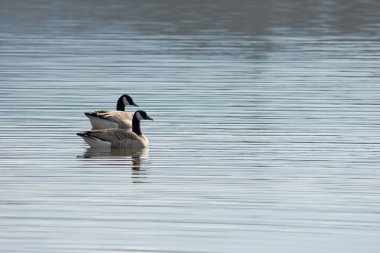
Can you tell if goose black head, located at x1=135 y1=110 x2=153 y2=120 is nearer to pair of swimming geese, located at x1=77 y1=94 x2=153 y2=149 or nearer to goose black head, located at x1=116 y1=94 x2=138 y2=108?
pair of swimming geese, located at x1=77 y1=94 x2=153 y2=149

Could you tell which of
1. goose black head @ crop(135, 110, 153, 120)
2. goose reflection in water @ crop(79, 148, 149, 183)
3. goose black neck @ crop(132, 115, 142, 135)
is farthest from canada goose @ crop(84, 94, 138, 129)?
goose reflection in water @ crop(79, 148, 149, 183)

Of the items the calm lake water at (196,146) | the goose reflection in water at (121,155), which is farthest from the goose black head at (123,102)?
the goose reflection in water at (121,155)

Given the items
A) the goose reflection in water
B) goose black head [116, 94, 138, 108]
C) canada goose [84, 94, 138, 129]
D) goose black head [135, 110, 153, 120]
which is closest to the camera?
the goose reflection in water

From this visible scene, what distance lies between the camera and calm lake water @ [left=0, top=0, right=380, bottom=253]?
56.0 feet

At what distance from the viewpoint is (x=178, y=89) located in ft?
115

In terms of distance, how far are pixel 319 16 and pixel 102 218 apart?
52448mm

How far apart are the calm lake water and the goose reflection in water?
0.23ft

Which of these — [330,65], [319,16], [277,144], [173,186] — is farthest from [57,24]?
[173,186]

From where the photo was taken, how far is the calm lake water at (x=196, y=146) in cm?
1706

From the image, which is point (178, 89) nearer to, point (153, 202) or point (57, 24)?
point (153, 202)

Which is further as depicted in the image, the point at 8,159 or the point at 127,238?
the point at 8,159

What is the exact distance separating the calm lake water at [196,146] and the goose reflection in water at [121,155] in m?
0.07

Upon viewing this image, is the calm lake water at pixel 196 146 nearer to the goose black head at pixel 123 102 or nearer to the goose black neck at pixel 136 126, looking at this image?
the goose black neck at pixel 136 126

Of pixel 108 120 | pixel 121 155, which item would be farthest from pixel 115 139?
pixel 108 120
